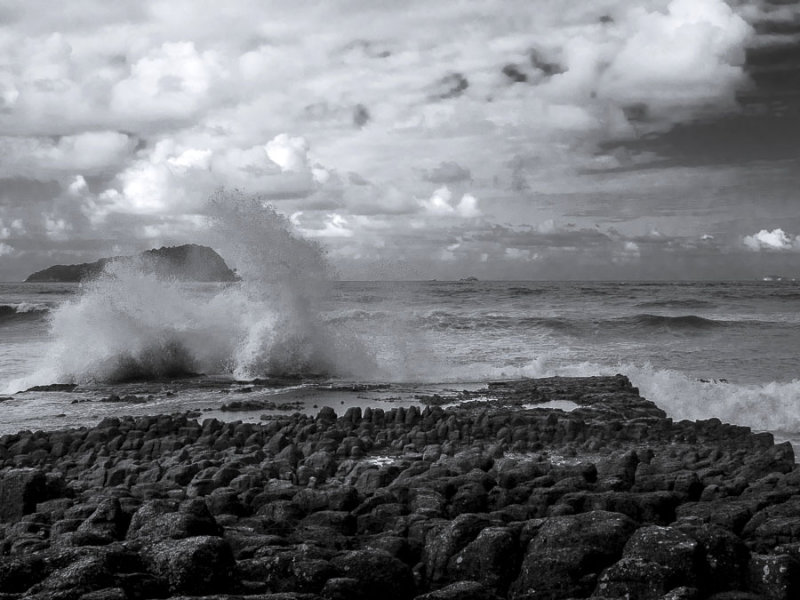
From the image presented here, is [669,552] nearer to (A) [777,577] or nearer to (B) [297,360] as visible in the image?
(A) [777,577]

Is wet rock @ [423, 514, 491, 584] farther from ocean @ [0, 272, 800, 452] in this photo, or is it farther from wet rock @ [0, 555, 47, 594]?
ocean @ [0, 272, 800, 452]

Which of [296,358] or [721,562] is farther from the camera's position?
[296,358]

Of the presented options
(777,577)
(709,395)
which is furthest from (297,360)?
(777,577)

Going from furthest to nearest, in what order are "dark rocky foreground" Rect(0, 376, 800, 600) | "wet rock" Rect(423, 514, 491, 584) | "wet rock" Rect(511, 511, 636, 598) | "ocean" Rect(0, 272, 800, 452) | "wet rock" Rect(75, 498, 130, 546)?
"ocean" Rect(0, 272, 800, 452)
"wet rock" Rect(75, 498, 130, 546)
"wet rock" Rect(423, 514, 491, 584)
"wet rock" Rect(511, 511, 636, 598)
"dark rocky foreground" Rect(0, 376, 800, 600)

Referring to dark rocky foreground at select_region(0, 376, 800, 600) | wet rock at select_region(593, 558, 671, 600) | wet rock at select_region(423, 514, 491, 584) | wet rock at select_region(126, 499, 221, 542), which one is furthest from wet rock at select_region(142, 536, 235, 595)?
wet rock at select_region(593, 558, 671, 600)

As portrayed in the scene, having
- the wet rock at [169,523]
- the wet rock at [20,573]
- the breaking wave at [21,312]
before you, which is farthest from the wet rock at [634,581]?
the breaking wave at [21,312]

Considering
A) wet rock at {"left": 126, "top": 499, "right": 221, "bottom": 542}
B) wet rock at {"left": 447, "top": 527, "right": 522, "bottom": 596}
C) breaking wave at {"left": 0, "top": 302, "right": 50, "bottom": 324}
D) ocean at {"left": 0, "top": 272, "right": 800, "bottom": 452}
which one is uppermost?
breaking wave at {"left": 0, "top": 302, "right": 50, "bottom": 324}

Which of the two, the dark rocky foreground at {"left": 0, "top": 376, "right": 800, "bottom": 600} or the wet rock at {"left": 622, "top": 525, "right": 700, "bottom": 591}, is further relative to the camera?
the dark rocky foreground at {"left": 0, "top": 376, "right": 800, "bottom": 600}

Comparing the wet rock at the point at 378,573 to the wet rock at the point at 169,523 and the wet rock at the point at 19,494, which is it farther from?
the wet rock at the point at 19,494
